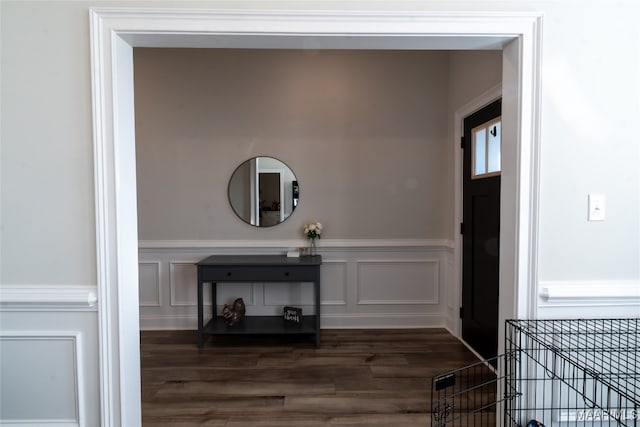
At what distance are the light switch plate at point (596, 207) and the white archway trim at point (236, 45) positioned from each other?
276 mm

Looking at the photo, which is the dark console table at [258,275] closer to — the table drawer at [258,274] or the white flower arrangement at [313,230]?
the table drawer at [258,274]

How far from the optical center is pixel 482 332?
3000mm

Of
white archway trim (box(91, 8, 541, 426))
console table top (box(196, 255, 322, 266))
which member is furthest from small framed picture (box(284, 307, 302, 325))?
white archway trim (box(91, 8, 541, 426))

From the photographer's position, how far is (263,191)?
368 centimetres

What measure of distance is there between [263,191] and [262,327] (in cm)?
128

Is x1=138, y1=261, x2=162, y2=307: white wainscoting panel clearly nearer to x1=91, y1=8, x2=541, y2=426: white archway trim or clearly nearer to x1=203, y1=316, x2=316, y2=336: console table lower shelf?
x1=203, y1=316, x2=316, y2=336: console table lower shelf

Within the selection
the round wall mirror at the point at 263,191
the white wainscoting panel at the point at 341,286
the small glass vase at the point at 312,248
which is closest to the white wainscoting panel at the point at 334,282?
the white wainscoting panel at the point at 341,286

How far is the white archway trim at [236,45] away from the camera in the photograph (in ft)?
5.51

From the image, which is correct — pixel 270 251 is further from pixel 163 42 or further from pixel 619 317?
pixel 619 317

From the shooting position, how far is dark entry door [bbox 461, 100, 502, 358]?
9.14 feet

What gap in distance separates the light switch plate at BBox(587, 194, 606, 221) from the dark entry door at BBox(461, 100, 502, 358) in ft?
3.17

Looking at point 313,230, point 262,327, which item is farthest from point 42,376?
point 313,230

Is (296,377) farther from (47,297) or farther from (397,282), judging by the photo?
(47,297)

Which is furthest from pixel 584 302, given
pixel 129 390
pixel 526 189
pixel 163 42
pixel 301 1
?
pixel 163 42
